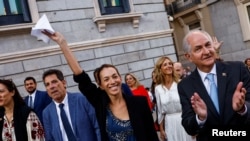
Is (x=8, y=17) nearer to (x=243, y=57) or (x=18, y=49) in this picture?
(x=18, y=49)

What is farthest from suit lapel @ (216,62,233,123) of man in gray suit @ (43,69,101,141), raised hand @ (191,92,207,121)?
man in gray suit @ (43,69,101,141)

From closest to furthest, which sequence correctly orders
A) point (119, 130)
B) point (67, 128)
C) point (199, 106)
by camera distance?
point (199, 106) < point (119, 130) < point (67, 128)

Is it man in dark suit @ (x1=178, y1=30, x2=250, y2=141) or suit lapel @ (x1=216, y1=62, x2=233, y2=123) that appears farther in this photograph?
suit lapel @ (x1=216, y1=62, x2=233, y2=123)

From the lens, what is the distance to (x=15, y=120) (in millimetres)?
3467

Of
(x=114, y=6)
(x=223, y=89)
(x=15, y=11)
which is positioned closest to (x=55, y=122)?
(x=223, y=89)

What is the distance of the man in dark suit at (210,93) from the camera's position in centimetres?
214

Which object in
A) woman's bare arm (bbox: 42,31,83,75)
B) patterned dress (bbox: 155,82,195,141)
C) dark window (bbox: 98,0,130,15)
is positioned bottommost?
patterned dress (bbox: 155,82,195,141)

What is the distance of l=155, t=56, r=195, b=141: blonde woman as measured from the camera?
4.71 metres

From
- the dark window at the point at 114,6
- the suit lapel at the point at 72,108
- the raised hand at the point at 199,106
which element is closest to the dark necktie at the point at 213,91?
the raised hand at the point at 199,106

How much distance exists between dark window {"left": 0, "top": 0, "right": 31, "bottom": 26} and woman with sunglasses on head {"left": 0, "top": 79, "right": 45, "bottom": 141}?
17.8 ft

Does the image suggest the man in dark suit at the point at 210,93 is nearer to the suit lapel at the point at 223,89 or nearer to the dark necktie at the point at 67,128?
the suit lapel at the point at 223,89

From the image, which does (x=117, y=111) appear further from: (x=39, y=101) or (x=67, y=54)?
(x=39, y=101)

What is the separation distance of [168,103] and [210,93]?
7.73 feet

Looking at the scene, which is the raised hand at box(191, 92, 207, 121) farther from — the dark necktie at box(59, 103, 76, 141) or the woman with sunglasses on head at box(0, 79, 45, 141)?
the woman with sunglasses on head at box(0, 79, 45, 141)
